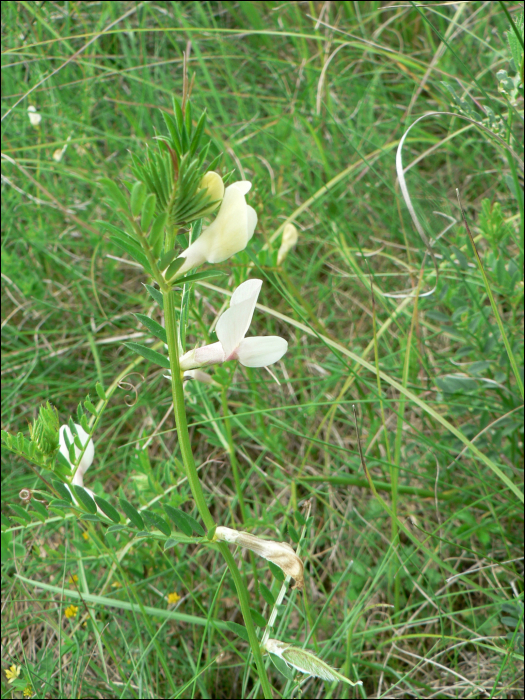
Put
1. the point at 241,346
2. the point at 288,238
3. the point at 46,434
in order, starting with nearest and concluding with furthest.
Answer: the point at 241,346 < the point at 46,434 < the point at 288,238

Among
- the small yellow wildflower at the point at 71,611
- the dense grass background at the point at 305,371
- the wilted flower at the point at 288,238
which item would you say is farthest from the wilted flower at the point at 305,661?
the wilted flower at the point at 288,238

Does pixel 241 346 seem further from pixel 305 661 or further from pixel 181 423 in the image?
pixel 305 661

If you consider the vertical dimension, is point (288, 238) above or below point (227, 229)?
below

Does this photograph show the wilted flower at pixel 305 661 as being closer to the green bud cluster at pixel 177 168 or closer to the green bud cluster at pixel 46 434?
the green bud cluster at pixel 46 434

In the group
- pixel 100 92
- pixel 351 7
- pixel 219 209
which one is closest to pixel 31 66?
pixel 100 92

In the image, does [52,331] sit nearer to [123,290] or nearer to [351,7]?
[123,290]

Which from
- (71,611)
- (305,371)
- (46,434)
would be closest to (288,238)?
(305,371)

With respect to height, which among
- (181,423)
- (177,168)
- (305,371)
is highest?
(177,168)

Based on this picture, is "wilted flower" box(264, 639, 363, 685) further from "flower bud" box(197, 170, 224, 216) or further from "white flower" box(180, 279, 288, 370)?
"flower bud" box(197, 170, 224, 216)
